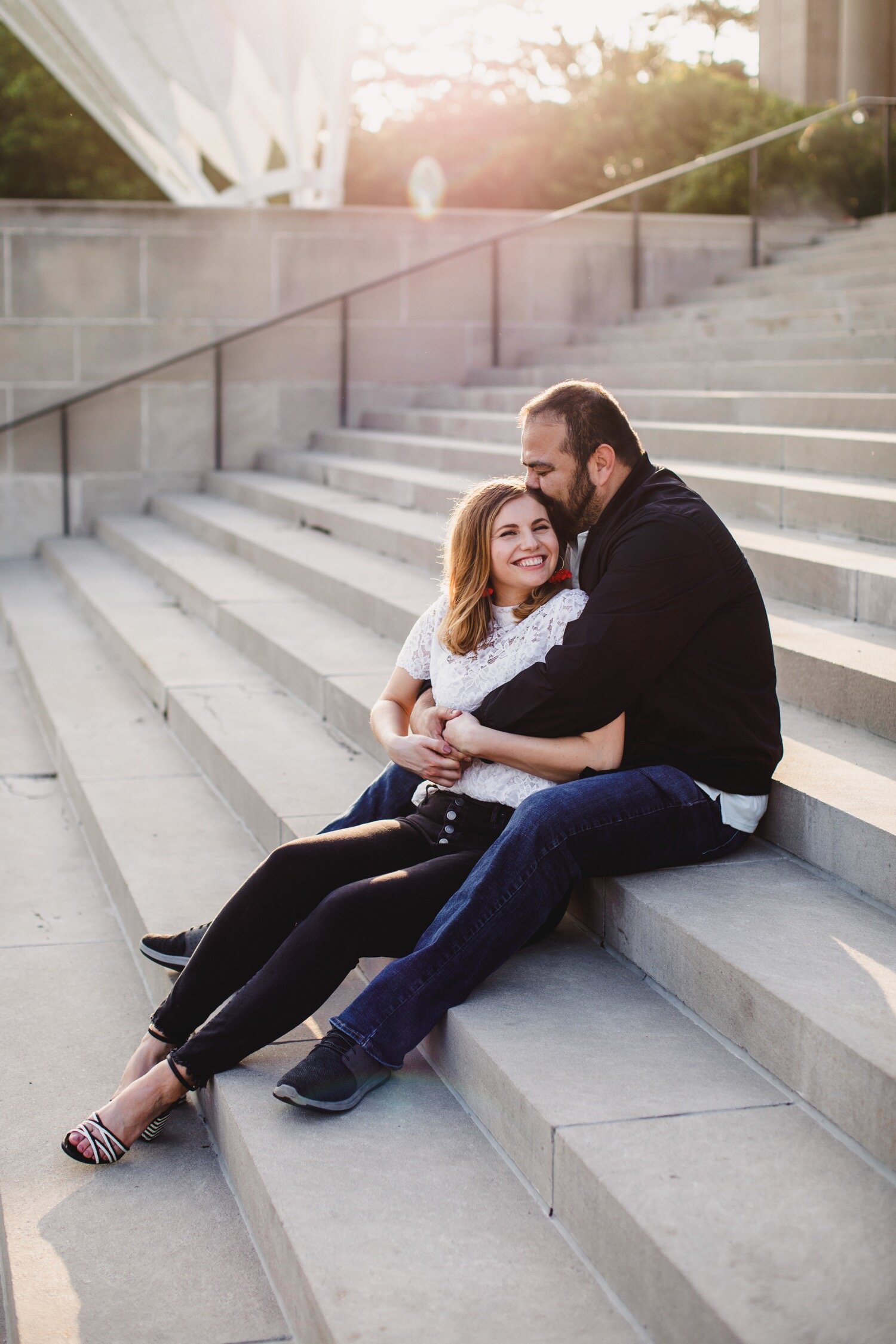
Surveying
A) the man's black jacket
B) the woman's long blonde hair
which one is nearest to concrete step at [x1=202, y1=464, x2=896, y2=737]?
the man's black jacket

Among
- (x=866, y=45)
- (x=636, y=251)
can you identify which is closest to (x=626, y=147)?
(x=866, y=45)

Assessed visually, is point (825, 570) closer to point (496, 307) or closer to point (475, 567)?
point (475, 567)

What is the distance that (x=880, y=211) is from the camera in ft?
33.9

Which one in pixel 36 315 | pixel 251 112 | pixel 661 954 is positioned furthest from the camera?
pixel 251 112

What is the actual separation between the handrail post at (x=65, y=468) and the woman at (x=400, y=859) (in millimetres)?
8941

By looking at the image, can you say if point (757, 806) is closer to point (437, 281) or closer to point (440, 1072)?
point (440, 1072)

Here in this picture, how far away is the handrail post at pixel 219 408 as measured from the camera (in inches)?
467

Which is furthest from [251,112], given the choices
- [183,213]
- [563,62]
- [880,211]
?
[563,62]

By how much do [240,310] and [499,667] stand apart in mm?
9270

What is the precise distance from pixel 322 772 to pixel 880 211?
7810mm

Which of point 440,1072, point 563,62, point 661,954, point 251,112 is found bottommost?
point 440,1072

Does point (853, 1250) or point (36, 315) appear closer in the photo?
point (853, 1250)

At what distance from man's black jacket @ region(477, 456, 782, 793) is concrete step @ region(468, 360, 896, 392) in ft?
12.4

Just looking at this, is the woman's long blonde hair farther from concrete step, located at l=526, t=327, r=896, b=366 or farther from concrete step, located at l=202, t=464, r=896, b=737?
concrete step, located at l=526, t=327, r=896, b=366
